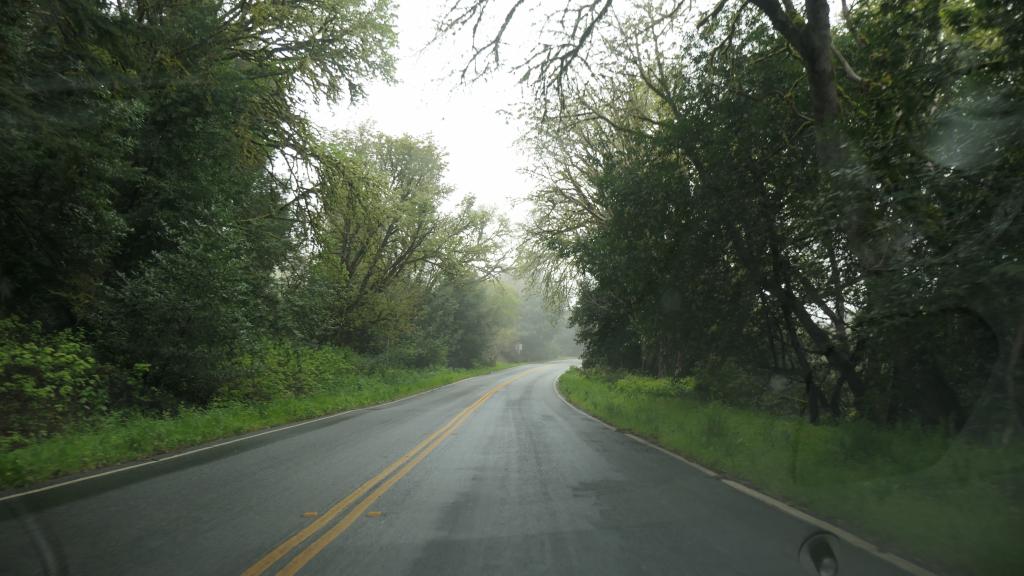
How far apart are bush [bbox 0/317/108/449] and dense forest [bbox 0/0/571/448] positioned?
0.12ft

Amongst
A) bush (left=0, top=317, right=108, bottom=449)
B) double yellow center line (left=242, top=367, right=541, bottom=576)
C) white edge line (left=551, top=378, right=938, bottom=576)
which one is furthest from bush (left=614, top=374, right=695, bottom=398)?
bush (left=0, top=317, right=108, bottom=449)

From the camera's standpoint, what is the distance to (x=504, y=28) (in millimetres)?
10094

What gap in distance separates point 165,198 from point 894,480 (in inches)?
583

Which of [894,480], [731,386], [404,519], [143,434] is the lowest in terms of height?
[404,519]

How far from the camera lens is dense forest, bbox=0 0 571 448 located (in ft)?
34.6

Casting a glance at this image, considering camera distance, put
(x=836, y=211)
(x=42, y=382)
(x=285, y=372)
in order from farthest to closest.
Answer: (x=285, y=372) < (x=42, y=382) < (x=836, y=211)

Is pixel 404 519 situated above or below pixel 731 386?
below

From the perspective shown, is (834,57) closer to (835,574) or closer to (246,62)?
(835,574)

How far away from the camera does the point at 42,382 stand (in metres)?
10.6

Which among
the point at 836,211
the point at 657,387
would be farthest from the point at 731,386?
the point at 836,211

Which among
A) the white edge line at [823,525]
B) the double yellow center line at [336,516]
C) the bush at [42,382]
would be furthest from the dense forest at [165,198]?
the white edge line at [823,525]

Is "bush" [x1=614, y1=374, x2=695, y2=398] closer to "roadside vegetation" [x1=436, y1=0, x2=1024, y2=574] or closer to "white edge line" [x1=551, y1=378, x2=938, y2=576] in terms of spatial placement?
"roadside vegetation" [x1=436, y1=0, x2=1024, y2=574]

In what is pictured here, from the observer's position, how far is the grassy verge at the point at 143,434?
7.63 metres

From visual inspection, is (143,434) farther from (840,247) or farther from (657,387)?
(657,387)
